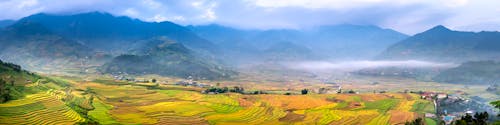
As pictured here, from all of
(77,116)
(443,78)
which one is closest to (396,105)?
(77,116)

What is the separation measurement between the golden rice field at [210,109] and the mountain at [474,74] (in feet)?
285

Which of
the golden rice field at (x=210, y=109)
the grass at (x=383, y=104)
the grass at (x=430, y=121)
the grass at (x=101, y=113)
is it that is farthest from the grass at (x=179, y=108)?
the grass at (x=430, y=121)

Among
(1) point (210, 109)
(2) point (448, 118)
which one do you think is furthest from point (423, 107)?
(1) point (210, 109)

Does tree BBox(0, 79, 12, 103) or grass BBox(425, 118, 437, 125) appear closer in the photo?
tree BBox(0, 79, 12, 103)

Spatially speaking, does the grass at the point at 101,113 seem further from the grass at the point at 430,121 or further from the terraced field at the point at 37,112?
the grass at the point at 430,121

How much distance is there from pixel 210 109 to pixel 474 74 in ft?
494

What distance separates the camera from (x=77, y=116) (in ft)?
202

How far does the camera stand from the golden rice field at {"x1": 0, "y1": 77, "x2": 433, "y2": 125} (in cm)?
6262

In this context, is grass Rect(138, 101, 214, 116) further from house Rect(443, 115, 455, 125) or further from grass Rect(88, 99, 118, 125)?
house Rect(443, 115, 455, 125)

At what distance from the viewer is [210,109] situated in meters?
77.6

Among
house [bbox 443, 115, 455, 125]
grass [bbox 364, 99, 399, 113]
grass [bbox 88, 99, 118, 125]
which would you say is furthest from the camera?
grass [bbox 364, 99, 399, 113]

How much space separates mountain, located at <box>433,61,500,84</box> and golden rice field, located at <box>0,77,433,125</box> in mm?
86790

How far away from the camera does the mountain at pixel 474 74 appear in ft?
546

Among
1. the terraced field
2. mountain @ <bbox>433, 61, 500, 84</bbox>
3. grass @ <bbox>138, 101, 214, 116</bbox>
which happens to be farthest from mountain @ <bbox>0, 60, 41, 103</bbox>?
mountain @ <bbox>433, 61, 500, 84</bbox>
